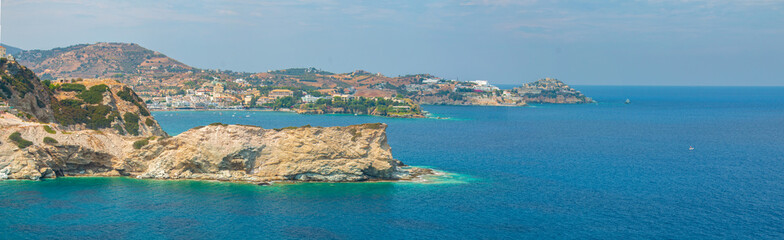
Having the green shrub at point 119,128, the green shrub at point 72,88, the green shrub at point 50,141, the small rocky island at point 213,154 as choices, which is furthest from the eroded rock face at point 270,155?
the green shrub at point 72,88

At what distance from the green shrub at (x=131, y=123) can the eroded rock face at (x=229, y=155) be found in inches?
718

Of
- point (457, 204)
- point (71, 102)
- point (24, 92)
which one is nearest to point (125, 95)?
point (71, 102)

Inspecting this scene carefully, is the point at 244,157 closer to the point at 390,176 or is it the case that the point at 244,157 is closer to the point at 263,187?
the point at 263,187

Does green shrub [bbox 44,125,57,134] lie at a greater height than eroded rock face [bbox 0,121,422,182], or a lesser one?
greater

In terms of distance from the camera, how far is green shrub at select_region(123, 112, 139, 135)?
237 ft

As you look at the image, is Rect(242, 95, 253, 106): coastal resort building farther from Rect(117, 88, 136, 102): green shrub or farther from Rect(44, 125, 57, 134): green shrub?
Rect(44, 125, 57, 134): green shrub

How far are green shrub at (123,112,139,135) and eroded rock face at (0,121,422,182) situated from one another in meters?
18.2

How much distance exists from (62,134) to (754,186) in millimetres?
57990

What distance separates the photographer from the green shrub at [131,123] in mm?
72181

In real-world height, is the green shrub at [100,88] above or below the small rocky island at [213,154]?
above

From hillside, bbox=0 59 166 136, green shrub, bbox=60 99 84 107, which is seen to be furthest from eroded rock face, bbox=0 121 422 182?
green shrub, bbox=60 99 84 107

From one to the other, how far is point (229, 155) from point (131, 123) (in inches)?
1065

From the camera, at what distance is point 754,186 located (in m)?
52.8

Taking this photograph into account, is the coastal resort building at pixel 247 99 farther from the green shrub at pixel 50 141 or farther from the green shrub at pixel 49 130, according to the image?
the green shrub at pixel 50 141
